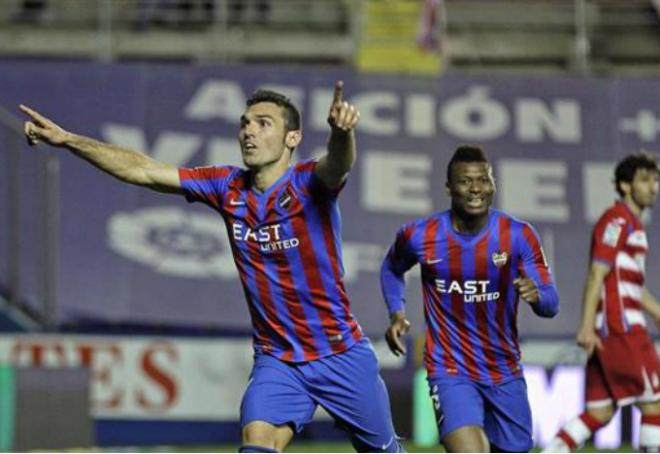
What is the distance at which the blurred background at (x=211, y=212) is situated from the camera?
16219mm

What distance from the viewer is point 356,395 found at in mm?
7684

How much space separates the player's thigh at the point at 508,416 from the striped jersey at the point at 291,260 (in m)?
1.04

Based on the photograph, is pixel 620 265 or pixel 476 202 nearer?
pixel 476 202

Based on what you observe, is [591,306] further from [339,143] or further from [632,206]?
[339,143]

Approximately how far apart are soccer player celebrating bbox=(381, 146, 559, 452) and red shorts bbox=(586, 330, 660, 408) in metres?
2.33

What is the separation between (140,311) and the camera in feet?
56.9

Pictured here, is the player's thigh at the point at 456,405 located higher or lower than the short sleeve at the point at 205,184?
lower

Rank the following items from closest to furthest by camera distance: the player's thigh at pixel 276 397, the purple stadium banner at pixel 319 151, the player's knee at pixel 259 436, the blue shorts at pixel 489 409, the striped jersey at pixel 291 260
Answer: the player's knee at pixel 259 436
the player's thigh at pixel 276 397
the striped jersey at pixel 291 260
the blue shorts at pixel 489 409
the purple stadium banner at pixel 319 151

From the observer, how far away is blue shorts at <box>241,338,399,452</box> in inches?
295

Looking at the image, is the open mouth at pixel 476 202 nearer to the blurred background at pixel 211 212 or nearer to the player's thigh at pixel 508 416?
the player's thigh at pixel 508 416

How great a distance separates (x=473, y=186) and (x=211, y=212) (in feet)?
32.2

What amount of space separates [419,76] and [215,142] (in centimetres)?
249

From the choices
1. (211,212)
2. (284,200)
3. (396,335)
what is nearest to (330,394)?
(396,335)

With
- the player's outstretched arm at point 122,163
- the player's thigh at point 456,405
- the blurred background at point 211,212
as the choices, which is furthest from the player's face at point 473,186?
the blurred background at point 211,212
